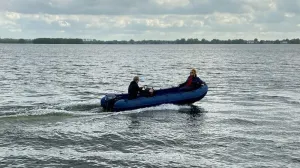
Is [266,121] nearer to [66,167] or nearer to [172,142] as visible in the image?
[172,142]

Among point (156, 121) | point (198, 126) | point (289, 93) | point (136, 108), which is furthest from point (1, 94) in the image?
point (289, 93)

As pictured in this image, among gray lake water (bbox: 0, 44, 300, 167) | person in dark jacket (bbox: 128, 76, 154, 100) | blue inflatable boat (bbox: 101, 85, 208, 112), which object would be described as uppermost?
person in dark jacket (bbox: 128, 76, 154, 100)

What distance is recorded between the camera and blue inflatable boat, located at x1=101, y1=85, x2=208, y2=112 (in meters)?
22.8

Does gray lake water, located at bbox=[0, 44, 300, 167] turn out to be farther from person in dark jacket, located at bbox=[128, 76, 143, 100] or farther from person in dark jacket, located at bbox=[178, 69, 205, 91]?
person in dark jacket, located at bbox=[178, 69, 205, 91]

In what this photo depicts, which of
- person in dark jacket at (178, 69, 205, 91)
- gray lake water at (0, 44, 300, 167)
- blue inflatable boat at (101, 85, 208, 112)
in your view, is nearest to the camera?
gray lake water at (0, 44, 300, 167)

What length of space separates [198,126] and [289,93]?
14.2 meters

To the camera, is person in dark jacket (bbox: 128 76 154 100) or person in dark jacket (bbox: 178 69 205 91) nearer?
person in dark jacket (bbox: 128 76 154 100)

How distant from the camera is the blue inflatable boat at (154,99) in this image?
2275 cm

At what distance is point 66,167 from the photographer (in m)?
13.7

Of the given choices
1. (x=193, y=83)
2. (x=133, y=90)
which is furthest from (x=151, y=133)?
(x=193, y=83)

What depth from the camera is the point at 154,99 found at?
2366cm

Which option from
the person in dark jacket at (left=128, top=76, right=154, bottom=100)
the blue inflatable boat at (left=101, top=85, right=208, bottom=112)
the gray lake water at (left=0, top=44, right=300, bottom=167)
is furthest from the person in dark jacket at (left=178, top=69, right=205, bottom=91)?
the person in dark jacket at (left=128, top=76, right=154, bottom=100)

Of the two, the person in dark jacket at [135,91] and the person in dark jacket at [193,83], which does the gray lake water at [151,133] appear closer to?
the person in dark jacket at [135,91]

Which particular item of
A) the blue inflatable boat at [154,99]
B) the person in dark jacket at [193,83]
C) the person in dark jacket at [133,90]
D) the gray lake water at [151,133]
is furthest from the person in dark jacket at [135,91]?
the person in dark jacket at [193,83]
